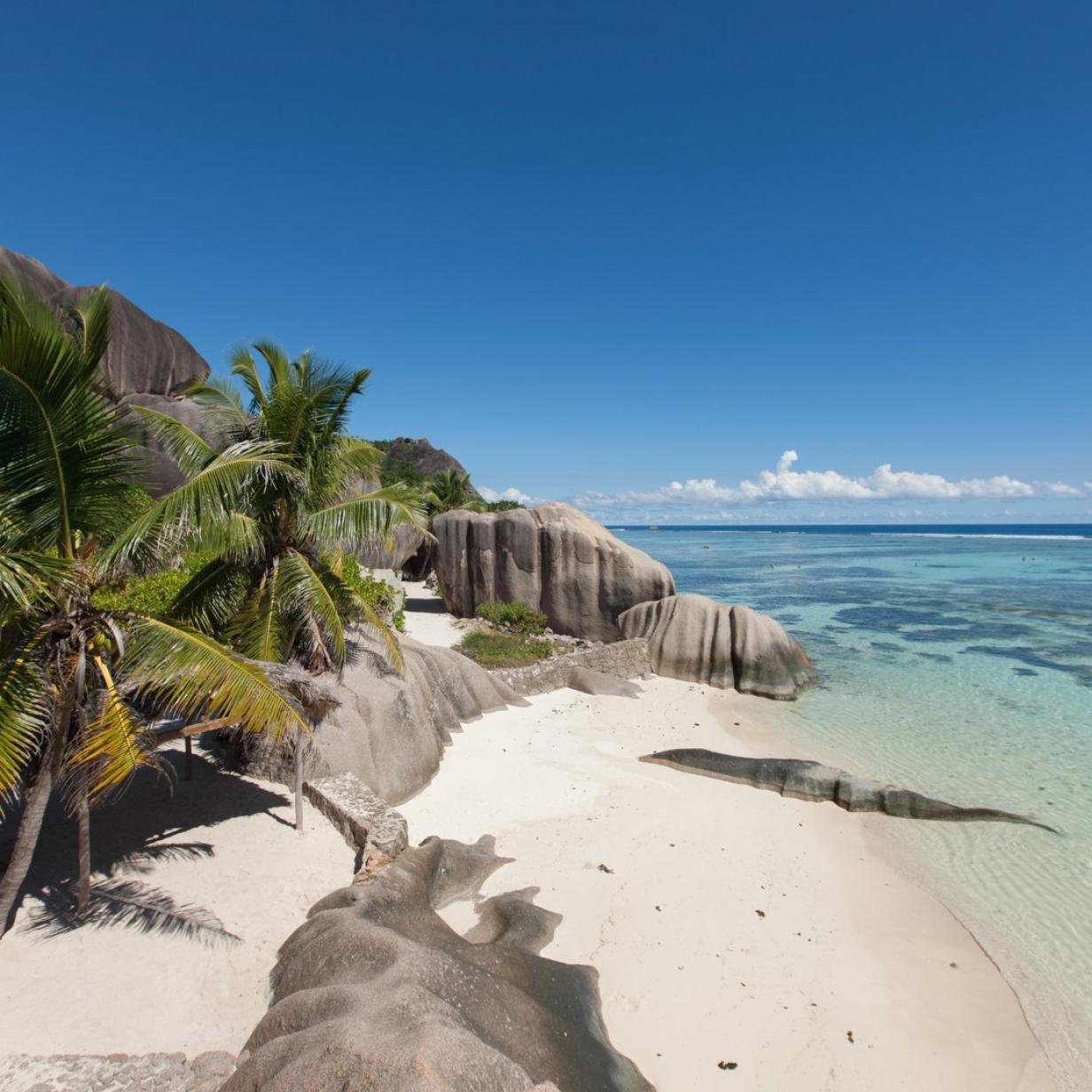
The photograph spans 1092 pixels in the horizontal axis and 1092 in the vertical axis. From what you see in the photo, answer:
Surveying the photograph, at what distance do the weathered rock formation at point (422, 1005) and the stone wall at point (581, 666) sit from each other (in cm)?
880

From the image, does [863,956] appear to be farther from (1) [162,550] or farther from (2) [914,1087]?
(1) [162,550]

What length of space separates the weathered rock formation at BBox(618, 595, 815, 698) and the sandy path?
6648 millimetres

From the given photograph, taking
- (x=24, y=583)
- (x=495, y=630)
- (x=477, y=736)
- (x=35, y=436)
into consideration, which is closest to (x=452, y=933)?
(x=24, y=583)

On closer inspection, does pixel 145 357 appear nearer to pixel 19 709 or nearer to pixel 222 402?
pixel 222 402

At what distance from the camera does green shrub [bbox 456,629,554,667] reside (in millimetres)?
18406

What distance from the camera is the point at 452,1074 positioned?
356 cm

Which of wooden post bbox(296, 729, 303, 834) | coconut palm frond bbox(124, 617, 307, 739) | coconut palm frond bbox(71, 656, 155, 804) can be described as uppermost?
coconut palm frond bbox(124, 617, 307, 739)

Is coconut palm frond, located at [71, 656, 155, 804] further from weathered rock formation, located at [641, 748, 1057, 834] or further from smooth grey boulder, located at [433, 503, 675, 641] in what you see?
smooth grey boulder, located at [433, 503, 675, 641]

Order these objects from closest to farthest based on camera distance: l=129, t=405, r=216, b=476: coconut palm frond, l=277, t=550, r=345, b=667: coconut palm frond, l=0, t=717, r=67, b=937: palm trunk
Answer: l=0, t=717, r=67, b=937: palm trunk, l=129, t=405, r=216, b=476: coconut palm frond, l=277, t=550, r=345, b=667: coconut palm frond

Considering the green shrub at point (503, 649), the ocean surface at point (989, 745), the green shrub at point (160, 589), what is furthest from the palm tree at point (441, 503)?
the green shrub at point (160, 589)

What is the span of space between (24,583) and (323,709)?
3.90 metres

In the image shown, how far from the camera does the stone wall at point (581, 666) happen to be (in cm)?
1678

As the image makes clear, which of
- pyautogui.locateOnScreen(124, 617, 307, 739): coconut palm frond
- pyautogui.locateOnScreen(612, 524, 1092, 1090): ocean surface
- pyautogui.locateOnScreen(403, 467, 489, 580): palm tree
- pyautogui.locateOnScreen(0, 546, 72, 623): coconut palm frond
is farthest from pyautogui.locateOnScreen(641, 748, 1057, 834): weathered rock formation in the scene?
pyautogui.locateOnScreen(403, 467, 489, 580): palm tree

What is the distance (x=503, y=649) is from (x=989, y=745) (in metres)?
12.4
